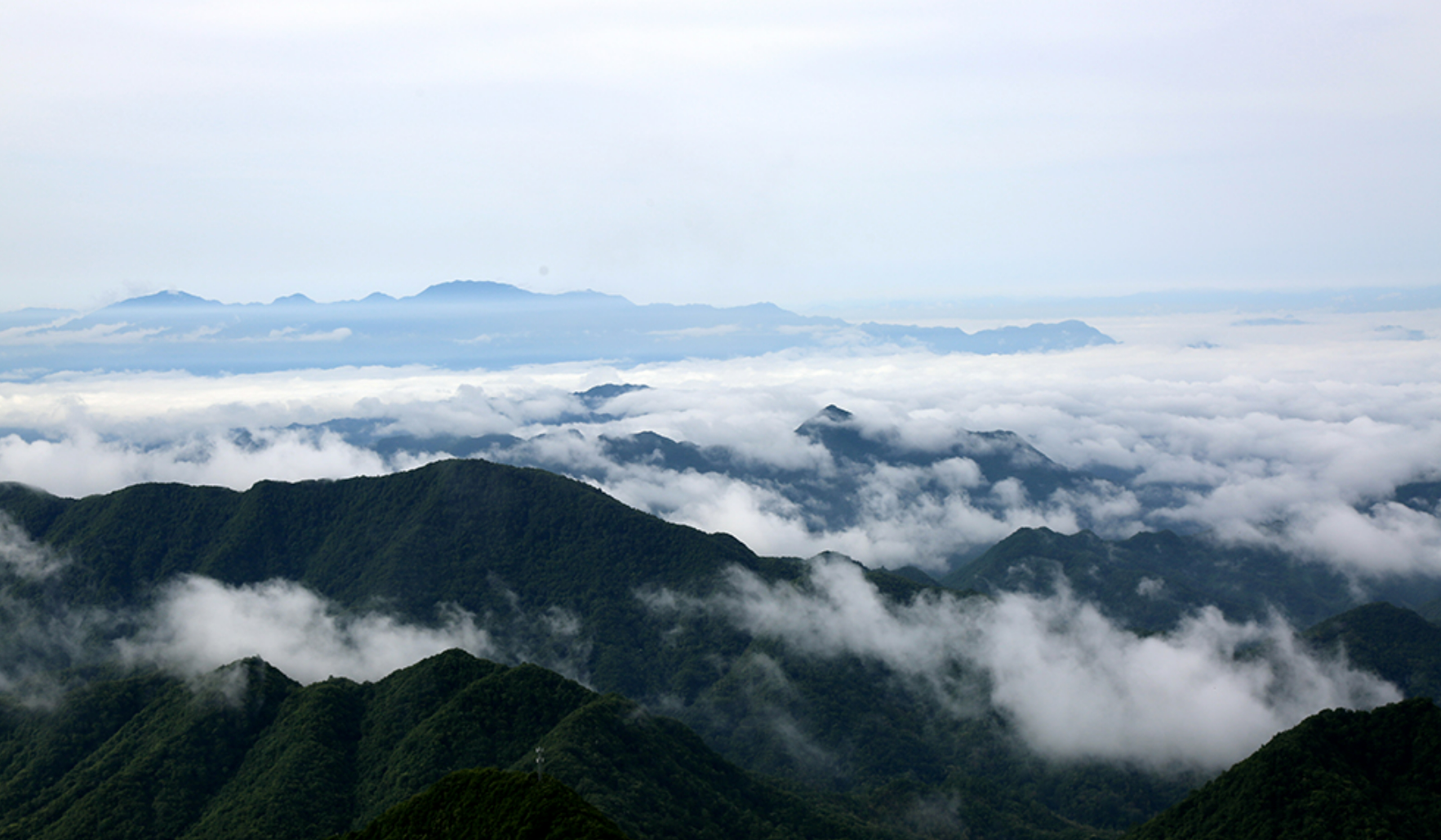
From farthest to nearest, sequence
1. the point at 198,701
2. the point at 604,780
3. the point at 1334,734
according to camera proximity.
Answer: the point at 198,701 → the point at 604,780 → the point at 1334,734

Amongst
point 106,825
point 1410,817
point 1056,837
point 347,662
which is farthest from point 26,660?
point 1410,817

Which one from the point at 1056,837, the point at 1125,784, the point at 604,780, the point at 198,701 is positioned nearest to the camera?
the point at 604,780

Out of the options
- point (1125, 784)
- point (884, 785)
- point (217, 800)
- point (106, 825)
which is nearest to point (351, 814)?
point (217, 800)

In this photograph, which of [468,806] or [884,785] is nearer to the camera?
[468,806]

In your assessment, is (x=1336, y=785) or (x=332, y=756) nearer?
(x=1336, y=785)

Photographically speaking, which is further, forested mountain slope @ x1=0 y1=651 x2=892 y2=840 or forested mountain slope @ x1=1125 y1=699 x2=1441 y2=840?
forested mountain slope @ x1=0 y1=651 x2=892 y2=840

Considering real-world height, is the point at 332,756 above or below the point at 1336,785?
below

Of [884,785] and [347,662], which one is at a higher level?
[347,662]

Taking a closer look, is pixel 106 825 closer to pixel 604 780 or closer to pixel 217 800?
pixel 217 800

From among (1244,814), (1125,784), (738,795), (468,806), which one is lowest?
(1125,784)

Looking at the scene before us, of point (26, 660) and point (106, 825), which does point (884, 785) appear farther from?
point (26, 660)

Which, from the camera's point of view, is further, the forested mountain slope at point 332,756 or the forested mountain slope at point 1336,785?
the forested mountain slope at point 332,756
